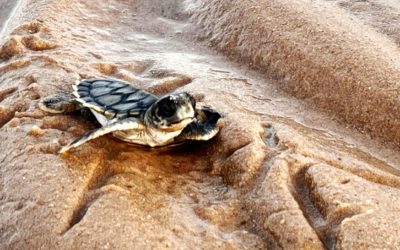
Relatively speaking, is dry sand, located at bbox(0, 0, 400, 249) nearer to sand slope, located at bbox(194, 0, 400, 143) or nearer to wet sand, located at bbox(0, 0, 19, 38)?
sand slope, located at bbox(194, 0, 400, 143)

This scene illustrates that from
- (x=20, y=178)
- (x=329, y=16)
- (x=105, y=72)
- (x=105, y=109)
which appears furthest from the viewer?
(x=329, y=16)

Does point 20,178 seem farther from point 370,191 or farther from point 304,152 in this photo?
point 370,191

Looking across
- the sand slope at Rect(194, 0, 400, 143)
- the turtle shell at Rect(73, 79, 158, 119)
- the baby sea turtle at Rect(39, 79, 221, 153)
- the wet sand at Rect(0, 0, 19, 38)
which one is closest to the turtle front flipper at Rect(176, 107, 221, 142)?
the baby sea turtle at Rect(39, 79, 221, 153)

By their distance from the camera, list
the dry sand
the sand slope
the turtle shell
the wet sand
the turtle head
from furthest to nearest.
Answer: the wet sand < the sand slope < the turtle shell < the turtle head < the dry sand

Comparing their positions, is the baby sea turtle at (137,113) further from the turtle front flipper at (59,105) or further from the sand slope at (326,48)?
the sand slope at (326,48)

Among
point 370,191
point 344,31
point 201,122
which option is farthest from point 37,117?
point 344,31

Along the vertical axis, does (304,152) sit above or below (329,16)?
below

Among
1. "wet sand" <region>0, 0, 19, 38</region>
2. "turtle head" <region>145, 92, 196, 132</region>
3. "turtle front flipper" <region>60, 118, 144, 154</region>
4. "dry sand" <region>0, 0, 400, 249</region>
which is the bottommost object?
"wet sand" <region>0, 0, 19, 38</region>
